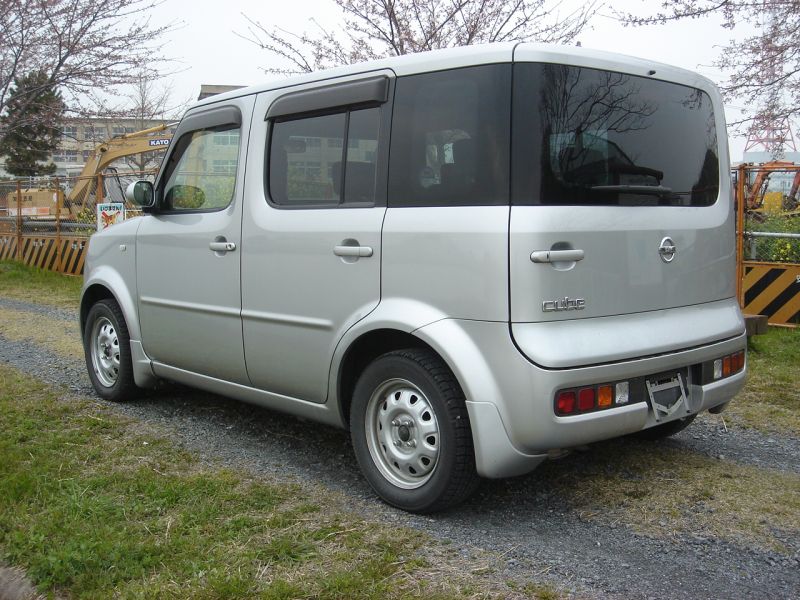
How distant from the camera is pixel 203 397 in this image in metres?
6.00

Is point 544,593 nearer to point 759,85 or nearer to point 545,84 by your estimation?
point 545,84

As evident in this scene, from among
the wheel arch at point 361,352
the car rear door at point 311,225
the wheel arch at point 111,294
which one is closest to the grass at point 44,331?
the wheel arch at point 111,294

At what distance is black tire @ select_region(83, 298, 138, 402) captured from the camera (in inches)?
220

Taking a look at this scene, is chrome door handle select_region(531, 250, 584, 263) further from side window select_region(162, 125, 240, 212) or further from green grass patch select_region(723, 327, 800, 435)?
green grass patch select_region(723, 327, 800, 435)

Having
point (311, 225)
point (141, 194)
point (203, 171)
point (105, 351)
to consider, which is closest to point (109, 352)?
point (105, 351)

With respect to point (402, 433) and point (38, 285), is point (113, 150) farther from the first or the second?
point (402, 433)

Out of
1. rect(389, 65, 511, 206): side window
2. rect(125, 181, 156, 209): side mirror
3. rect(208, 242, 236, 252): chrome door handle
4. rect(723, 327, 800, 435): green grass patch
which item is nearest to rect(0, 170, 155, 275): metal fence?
rect(125, 181, 156, 209): side mirror

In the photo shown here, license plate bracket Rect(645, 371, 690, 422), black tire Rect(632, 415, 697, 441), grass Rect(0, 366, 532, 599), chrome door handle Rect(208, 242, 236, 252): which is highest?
chrome door handle Rect(208, 242, 236, 252)

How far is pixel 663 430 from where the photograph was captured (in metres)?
4.62

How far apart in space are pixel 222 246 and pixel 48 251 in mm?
12975

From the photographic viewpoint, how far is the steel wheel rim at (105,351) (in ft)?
18.7

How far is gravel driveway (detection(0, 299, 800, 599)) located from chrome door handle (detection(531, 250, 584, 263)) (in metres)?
1.19

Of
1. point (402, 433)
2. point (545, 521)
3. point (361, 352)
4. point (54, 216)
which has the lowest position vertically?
point (545, 521)

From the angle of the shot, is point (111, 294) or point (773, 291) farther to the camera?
point (773, 291)
